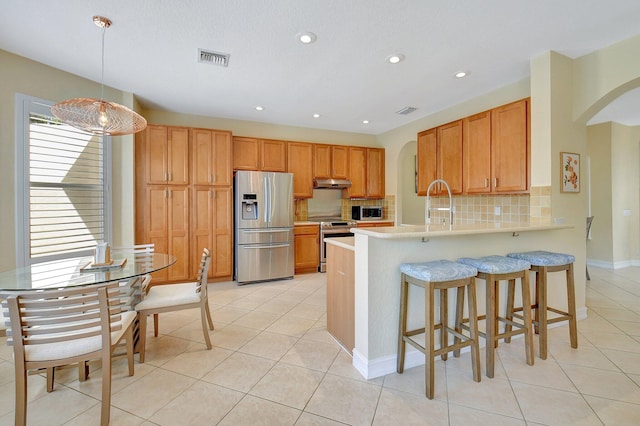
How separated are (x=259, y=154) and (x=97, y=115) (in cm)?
272

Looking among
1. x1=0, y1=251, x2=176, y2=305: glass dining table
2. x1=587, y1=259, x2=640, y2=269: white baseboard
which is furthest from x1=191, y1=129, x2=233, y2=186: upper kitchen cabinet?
x1=587, y1=259, x2=640, y2=269: white baseboard

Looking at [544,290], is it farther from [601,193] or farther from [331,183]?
[601,193]

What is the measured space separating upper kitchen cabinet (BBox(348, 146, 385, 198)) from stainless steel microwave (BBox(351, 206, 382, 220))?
262mm

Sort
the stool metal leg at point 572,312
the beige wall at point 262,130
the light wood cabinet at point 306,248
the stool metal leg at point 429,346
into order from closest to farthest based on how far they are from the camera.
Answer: the stool metal leg at point 429,346 < the stool metal leg at point 572,312 < the beige wall at point 262,130 < the light wood cabinet at point 306,248

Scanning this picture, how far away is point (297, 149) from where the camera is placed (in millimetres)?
5074

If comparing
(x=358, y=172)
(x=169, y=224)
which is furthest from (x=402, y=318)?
(x=358, y=172)

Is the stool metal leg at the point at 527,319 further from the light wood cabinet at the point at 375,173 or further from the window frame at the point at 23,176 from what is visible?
the window frame at the point at 23,176

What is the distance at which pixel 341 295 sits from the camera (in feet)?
7.94

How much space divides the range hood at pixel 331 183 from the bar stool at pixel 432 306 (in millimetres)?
3289

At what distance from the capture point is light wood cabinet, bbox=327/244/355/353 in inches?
89.2

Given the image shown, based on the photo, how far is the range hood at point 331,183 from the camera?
5172mm

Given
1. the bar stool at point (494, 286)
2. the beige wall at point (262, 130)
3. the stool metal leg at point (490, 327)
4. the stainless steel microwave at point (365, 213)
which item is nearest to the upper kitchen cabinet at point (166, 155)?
the beige wall at point (262, 130)

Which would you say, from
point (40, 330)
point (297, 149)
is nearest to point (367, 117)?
point (297, 149)

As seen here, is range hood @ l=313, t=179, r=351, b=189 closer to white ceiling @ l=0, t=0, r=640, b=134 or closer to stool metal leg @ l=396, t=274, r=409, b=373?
white ceiling @ l=0, t=0, r=640, b=134
